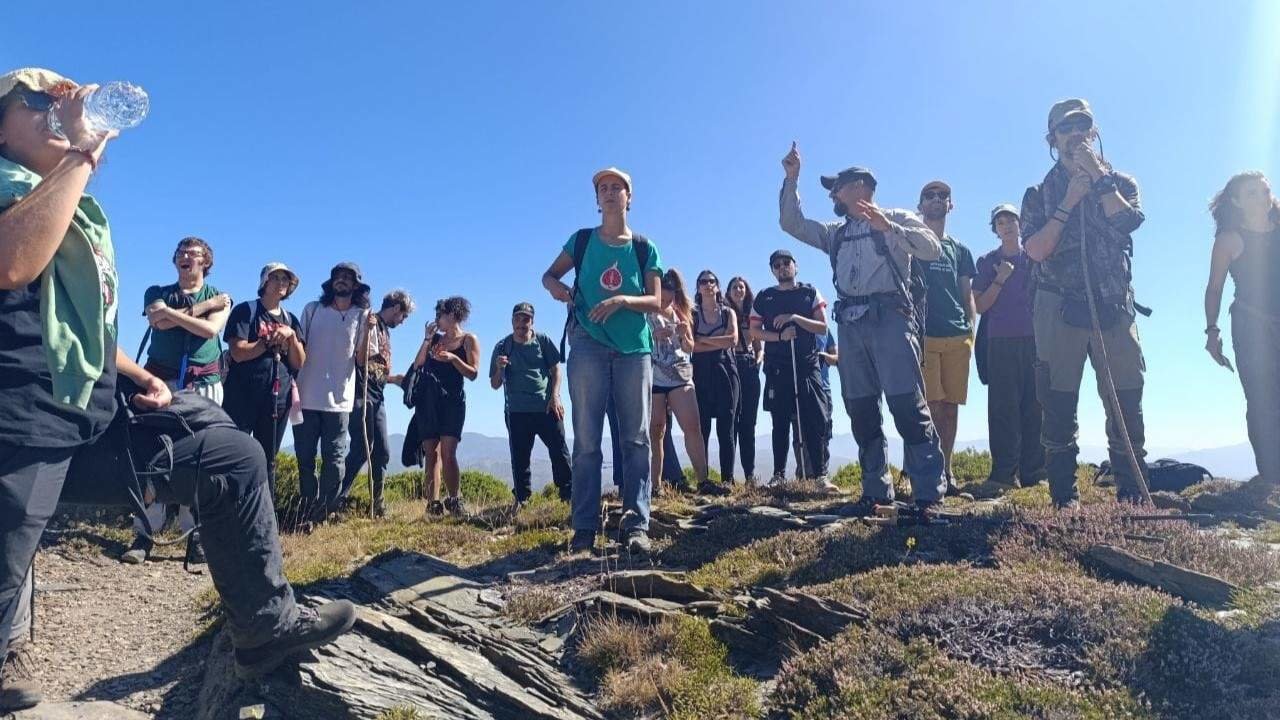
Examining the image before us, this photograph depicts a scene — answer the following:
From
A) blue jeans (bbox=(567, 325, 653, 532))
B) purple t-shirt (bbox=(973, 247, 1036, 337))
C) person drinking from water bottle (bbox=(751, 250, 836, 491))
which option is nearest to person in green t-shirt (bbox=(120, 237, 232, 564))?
blue jeans (bbox=(567, 325, 653, 532))

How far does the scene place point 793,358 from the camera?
8945mm

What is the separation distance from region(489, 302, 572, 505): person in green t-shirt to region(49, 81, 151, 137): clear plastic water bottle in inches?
254

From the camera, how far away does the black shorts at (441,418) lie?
29.3 feet

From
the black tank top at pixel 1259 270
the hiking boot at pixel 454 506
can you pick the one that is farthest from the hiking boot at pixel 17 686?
the black tank top at pixel 1259 270

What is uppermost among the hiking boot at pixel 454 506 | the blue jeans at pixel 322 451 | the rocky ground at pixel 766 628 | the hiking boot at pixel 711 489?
the blue jeans at pixel 322 451

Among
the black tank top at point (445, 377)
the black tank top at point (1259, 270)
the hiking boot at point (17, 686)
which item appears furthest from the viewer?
the black tank top at point (445, 377)

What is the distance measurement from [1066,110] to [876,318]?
7.58 feet

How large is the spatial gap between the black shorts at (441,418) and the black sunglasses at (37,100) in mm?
6419

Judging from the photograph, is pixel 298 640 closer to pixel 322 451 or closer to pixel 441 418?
pixel 322 451

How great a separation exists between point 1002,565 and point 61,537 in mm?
7991

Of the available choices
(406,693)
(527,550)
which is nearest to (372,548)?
(527,550)

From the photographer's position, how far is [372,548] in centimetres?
642

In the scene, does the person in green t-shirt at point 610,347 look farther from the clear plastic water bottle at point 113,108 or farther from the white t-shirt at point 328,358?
the white t-shirt at point 328,358

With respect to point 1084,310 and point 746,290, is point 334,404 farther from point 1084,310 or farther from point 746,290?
point 1084,310
